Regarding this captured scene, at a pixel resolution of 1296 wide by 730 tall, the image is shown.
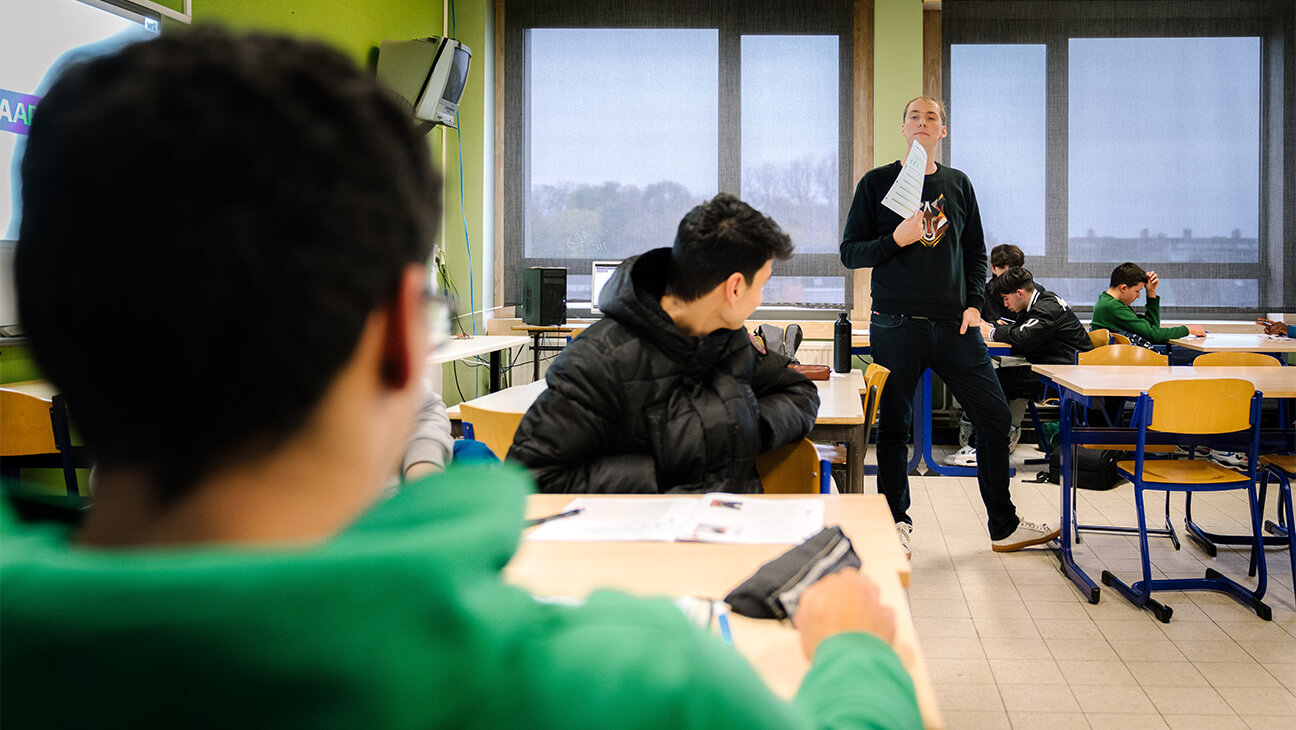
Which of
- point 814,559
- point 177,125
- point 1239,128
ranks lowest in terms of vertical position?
point 814,559

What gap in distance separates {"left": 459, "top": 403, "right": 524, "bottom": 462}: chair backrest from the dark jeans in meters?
1.70

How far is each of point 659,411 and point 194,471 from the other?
1408 mm

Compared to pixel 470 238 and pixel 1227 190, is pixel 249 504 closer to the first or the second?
pixel 470 238

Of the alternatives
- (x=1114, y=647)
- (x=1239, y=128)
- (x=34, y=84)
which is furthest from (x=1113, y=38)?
(x=34, y=84)

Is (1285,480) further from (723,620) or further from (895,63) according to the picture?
(895,63)

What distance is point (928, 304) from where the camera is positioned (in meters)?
3.32

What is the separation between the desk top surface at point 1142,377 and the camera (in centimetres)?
305

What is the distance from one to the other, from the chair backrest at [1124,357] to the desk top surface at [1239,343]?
118 cm

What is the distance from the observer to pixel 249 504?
368 mm

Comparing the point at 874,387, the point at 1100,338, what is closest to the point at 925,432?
the point at 1100,338

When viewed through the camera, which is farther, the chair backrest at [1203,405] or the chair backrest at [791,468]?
the chair backrest at [1203,405]

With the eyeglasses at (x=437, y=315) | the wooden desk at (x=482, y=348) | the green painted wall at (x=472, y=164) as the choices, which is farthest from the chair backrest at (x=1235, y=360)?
the green painted wall at (x=472, y=164)

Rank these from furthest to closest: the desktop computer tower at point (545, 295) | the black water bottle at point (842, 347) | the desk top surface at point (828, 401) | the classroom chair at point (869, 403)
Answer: the desktop computer tower at point (545, 295), the black water bottle at point (842, 347), the classroom chair at point (869, 403), the desk top surface at point (828, 401)

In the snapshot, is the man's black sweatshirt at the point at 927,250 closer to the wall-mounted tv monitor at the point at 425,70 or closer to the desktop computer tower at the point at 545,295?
the wall-mounted tv monitor at the point at 425,70
